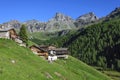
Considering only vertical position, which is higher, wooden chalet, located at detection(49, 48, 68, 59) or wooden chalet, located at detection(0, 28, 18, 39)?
wooden chalet, located at detection(0, 28, 18, 39)

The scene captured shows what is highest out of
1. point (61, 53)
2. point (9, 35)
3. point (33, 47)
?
point (9, 35)

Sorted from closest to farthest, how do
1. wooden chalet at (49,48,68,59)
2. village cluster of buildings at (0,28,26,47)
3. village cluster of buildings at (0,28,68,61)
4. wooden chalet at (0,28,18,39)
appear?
wooden chalet at (0,28,18,39) → village cluster of buildings at (0,28,26,47) → village cluster of buildings at (0,28,68,61) → wooden chalet at (49,48,68,59)

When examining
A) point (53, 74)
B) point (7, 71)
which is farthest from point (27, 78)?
point (53, 74)

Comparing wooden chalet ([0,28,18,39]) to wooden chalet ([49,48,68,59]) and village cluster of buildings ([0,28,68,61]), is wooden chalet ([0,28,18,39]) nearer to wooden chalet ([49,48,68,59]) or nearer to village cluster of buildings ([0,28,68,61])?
village cluster of buildings ([0,28,68,61])

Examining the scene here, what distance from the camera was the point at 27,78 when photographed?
2174 inches

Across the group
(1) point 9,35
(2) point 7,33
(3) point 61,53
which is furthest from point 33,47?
(3) point 61,53

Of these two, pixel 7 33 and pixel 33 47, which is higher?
pixel 7 33

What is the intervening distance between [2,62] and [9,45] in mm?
23922

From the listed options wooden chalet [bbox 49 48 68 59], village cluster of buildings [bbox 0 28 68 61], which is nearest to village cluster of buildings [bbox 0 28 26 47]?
village cluster of buildings [bbox 0 28 68 61]

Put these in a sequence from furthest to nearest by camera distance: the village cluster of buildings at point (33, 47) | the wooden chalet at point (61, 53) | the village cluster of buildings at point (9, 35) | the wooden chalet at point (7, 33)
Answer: the wooden chalet at point (61, 53), the village cluster of buildings at point (33, 47), the village cluster of buildings at point (9, 35), the wooden chalet at point (7, 33)

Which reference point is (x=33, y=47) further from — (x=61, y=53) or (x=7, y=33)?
(x=61, y=53)

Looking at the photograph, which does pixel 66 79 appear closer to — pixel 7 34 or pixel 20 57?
pixel 20 57

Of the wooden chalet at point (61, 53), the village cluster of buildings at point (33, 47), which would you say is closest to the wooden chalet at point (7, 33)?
the village cluster of buildings at point (33, 47)

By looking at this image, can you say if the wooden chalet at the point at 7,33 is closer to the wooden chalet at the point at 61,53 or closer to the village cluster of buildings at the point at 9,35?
the village cluster of buildings at the point at 9,35
